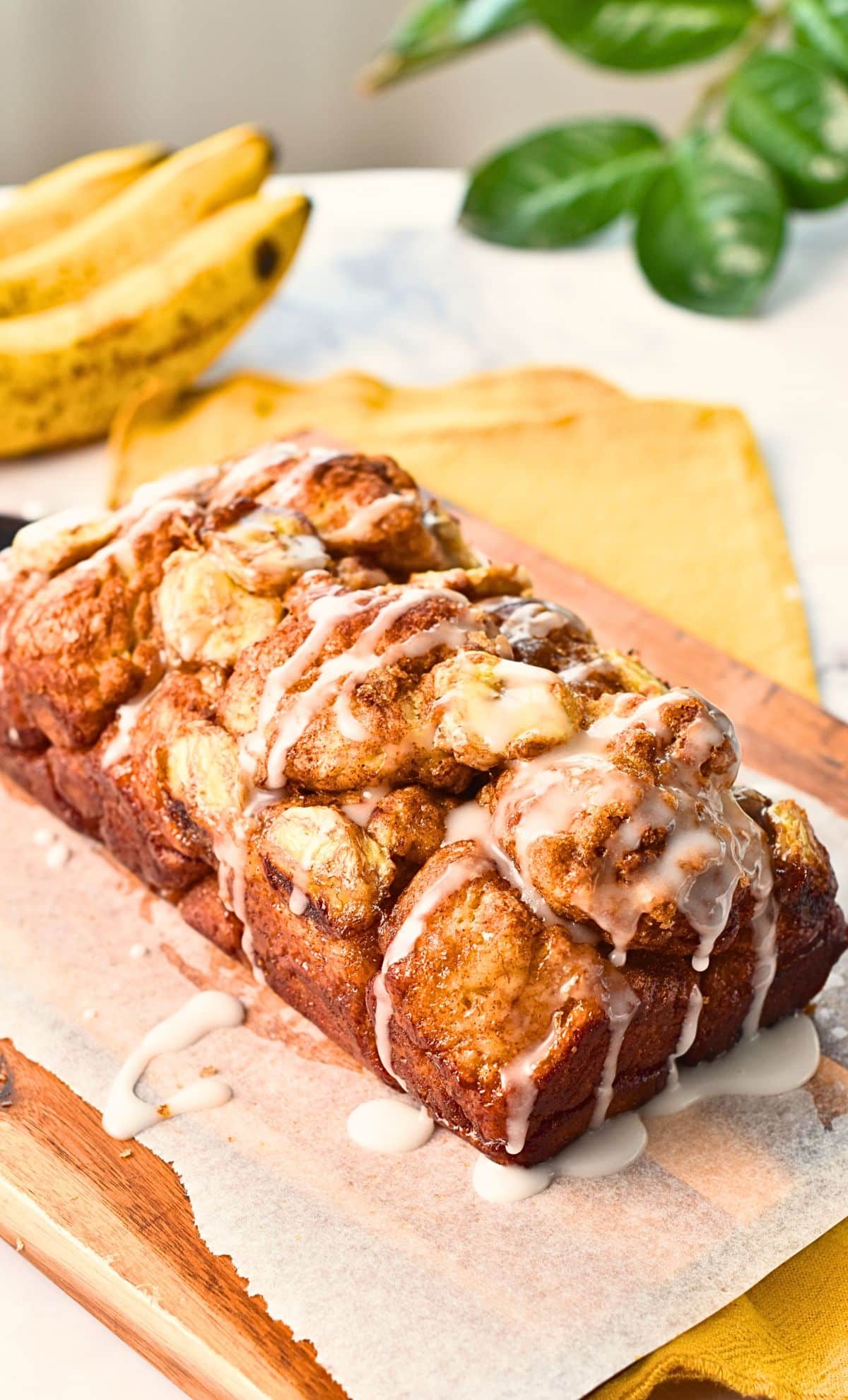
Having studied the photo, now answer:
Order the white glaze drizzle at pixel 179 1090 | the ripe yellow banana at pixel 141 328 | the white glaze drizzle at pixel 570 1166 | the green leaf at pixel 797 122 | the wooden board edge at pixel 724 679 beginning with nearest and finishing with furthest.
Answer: the white glaze drizzle at pixel 570 1166, the white glaze drizzle at pixel 179 1090, the wooden board edge at pixel 724 679, the ripe yellow banana at pixel 141 328, the green leaf at pixel 797 122

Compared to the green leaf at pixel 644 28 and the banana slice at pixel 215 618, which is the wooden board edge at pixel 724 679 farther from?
the green leaf at pixel 644 28

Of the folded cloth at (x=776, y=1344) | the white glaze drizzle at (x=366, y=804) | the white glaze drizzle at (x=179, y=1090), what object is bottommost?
the folded cloth at (x=776, y=1344)

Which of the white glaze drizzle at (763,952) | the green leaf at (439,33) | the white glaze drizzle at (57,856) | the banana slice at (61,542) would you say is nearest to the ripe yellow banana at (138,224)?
the green leaf at (439,33)

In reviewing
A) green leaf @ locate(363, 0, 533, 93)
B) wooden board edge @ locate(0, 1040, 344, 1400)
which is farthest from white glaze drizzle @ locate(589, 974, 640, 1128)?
green leaf @ locate(363, 0, 533, 93)

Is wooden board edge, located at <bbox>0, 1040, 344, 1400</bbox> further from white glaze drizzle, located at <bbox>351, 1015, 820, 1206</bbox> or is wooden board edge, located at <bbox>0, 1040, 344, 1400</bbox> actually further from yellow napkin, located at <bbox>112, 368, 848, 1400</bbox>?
yellow napkin, located at <bbox>112, 368, 848, 1400</bbox>

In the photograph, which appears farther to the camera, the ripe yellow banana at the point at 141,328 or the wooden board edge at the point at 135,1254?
the ripe yellow banana at the point at 141,328

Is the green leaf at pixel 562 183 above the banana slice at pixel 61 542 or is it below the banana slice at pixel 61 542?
below

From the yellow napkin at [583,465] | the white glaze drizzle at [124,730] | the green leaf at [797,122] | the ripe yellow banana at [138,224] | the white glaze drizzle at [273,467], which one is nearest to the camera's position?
the white glaze drizzle at [124,730]
